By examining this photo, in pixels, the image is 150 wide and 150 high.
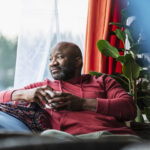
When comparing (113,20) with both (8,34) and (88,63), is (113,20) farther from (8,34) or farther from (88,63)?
(8,34)

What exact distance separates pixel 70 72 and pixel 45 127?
1.46 feet

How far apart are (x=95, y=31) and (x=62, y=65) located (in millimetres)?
845

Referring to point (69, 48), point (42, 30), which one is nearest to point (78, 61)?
point (69, 48)

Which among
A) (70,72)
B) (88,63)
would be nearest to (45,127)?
(70,72)

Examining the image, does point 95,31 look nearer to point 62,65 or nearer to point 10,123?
point 62,65

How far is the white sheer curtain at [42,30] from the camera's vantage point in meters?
2.05

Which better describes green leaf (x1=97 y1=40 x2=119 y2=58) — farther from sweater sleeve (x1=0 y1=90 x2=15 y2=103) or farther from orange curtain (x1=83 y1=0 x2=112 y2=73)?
sweater sleeve (x1=0 y1=90 x2=15 y2=103)

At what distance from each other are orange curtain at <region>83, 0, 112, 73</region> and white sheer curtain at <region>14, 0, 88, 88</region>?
0.30 ft

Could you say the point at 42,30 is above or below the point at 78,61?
above

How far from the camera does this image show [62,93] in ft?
3.97

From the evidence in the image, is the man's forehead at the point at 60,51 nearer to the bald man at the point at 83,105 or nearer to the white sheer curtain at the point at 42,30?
the bald man at the point at 83,105

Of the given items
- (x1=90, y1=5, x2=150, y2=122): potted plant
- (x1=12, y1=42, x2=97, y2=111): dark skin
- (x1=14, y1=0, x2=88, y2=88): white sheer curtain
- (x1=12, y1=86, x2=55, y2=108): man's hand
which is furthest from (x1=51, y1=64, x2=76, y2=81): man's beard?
(x1=14, y1=0, x2=88, y2=88): white sheer curtain

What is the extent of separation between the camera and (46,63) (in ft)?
7.04

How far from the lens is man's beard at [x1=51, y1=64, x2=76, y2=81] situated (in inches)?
58.6
